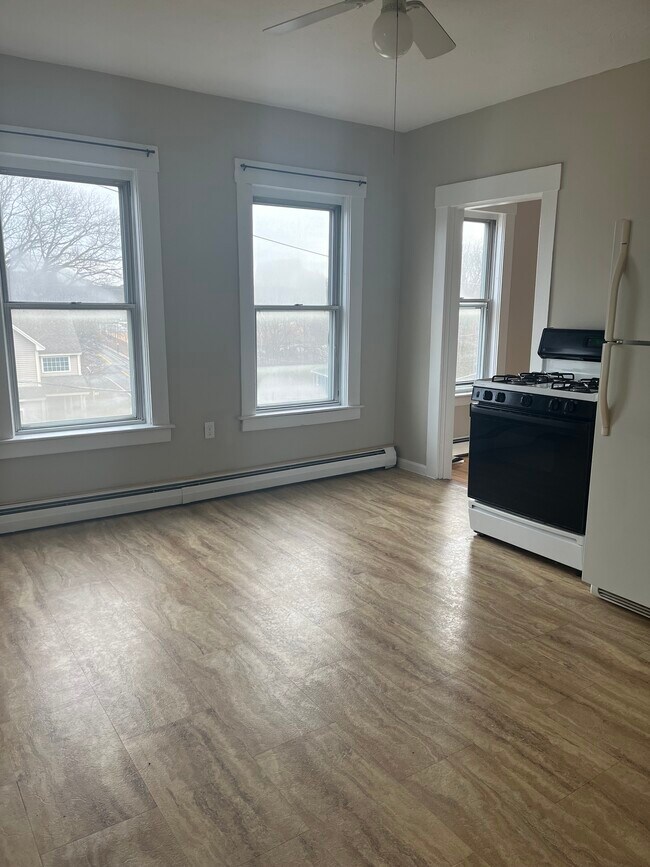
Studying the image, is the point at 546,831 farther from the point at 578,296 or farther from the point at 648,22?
the point at 648,22

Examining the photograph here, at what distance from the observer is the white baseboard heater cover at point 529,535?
3236mm

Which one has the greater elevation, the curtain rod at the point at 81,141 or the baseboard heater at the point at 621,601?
the curtain rod at the point at 81,141

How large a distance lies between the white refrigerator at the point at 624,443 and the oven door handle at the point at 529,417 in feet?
0.79

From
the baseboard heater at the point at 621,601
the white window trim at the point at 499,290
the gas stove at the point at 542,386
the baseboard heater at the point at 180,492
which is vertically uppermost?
the white window trim at the point at 499,290

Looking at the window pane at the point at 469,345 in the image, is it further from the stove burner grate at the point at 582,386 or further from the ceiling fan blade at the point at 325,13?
the ceiling fan blade at the point at 325,13

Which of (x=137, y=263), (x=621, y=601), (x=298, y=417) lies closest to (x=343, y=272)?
(x=298, y=417)

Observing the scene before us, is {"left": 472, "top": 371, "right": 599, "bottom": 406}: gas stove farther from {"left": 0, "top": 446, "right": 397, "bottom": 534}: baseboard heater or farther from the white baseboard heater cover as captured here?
{"left": 0, "top": 446, "right": 397, "bottom": 534}: baseboard heater

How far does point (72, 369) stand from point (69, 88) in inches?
62.4

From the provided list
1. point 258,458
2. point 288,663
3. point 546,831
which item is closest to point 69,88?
point 258,458

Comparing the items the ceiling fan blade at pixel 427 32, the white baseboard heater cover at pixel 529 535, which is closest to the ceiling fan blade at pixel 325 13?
the ceiling fan blade at pixel 427 32

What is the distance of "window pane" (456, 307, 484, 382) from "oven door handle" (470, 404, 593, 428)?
244cm

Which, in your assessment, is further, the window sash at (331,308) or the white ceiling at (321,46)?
the window sash at (331,308)

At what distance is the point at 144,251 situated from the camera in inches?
154

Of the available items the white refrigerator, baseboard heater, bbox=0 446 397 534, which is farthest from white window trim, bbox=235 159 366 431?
the white refrigerator
